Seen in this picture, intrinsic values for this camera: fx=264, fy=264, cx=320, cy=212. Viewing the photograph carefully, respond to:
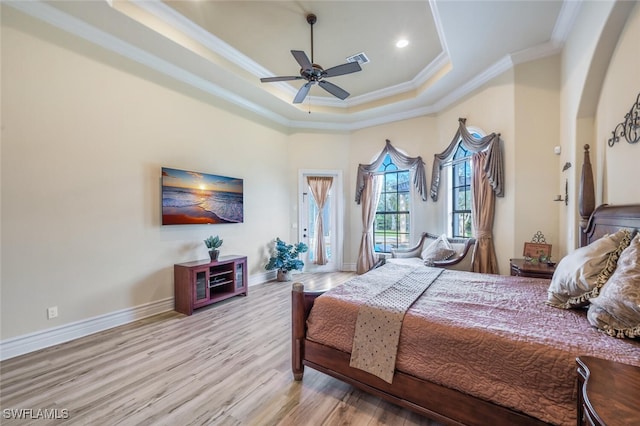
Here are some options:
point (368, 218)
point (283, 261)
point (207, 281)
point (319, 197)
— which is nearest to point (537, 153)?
Answer: point (368, 218)

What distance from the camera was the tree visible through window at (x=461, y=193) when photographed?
14.3ft

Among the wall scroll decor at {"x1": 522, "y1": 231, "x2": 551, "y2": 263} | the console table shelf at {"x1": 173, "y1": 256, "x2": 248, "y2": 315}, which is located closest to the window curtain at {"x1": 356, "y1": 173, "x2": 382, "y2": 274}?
the console table shelf at {"x1": 173, "y1": 256, "x2": 248, "y2": 315}

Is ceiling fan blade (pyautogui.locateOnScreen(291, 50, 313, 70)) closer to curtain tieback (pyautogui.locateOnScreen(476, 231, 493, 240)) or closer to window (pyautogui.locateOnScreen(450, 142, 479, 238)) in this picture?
window (pyautogui.locateOnScreen(450, 142, 479, 238))

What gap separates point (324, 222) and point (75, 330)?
4261 millimetres

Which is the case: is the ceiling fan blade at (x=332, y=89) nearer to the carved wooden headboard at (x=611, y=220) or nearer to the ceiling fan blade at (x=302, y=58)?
the ceiling fan blade at (x=302, y=58)

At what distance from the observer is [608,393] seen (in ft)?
2.74

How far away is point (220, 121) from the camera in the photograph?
14.2ft

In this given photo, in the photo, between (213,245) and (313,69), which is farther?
(213,245)

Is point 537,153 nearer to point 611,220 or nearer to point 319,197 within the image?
point 611,220

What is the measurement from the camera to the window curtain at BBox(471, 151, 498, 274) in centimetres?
368

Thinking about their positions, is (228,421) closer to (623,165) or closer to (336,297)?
(336,297)

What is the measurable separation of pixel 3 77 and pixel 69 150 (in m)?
0.74

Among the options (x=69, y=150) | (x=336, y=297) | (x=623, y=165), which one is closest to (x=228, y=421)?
(x=336, y=297)

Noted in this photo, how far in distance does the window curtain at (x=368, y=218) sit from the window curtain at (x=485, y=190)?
1932mm
